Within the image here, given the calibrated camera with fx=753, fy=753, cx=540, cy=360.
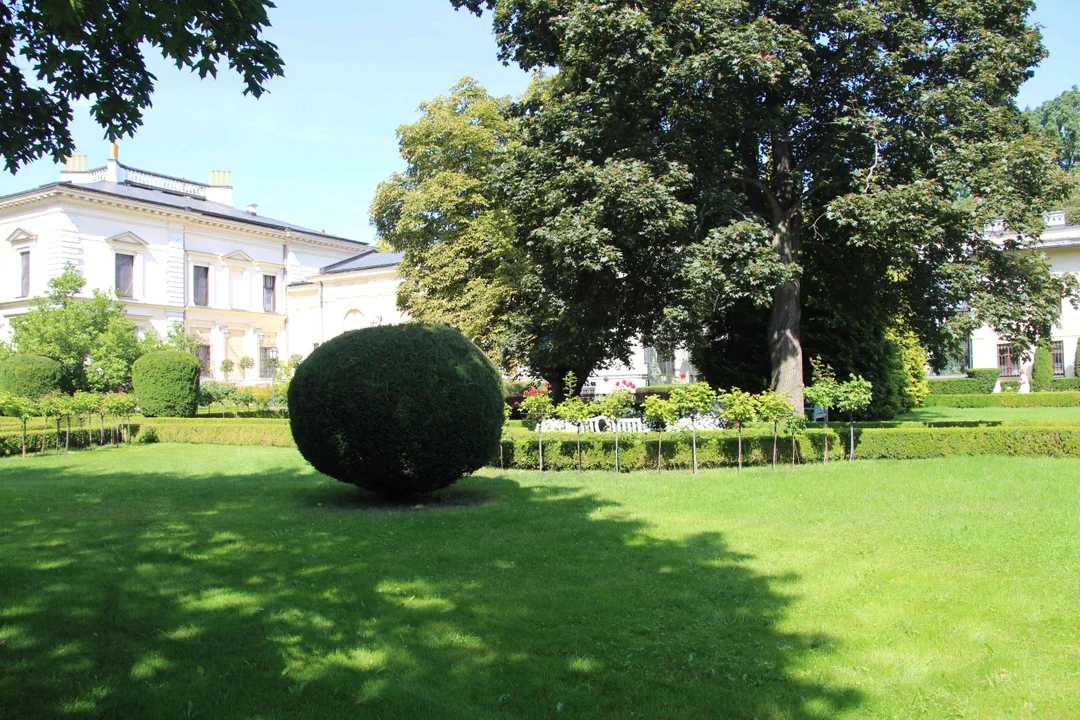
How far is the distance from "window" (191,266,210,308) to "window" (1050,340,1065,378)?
4929 centimetres

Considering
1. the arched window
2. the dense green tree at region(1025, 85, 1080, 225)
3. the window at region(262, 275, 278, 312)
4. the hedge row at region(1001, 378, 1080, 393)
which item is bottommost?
the hedge row at region(1001, 378, 1080, 393)

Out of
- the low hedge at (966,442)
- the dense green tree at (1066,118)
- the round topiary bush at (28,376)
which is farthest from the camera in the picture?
the dense green tree at (1066,118)

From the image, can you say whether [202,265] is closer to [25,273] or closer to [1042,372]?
[25,273]

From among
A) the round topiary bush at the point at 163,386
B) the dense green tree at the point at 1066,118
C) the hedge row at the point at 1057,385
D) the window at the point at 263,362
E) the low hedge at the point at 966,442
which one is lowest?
the low hedge at the point at 966,442

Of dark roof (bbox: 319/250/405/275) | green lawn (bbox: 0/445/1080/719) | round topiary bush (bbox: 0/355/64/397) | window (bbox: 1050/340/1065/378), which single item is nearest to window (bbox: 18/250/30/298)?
round topiary bush (bbox: 0/355/64/397)

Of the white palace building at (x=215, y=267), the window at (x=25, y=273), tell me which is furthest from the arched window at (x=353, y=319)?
the window at (x=25, y=273)

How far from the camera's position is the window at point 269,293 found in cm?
5050

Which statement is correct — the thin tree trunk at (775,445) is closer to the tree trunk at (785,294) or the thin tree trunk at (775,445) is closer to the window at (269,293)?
the tree trunk at (785,294)

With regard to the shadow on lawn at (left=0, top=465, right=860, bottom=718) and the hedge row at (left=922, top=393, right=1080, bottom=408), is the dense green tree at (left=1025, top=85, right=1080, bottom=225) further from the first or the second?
the shadow on lawn at (left=0, top=465, right=860, bottom=718)

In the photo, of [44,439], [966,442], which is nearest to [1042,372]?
[966,442]

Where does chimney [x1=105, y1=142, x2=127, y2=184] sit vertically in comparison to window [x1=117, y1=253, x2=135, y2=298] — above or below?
above

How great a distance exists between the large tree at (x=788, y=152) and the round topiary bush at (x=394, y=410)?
5.67 metres

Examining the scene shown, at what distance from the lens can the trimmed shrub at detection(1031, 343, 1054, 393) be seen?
126ft

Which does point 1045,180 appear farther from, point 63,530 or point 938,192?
point 63,530
